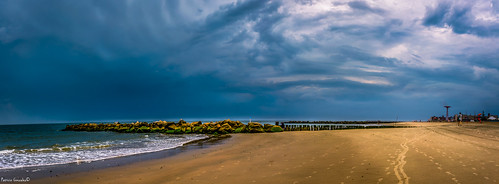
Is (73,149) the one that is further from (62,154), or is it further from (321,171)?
(321,171)

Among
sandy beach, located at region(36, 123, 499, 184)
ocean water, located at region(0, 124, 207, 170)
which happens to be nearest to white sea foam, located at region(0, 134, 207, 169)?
ocean water, located at region(0, 124, 207, 170)

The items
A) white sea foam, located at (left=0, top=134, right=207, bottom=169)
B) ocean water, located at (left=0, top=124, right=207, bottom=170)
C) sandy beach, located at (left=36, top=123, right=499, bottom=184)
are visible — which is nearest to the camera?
sandy beach, located at (left=36, top=123, right=499, bottom=184)

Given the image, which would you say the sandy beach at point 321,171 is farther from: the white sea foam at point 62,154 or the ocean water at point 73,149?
the ocean water at point 73,149

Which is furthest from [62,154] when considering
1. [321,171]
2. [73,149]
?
[321,171]

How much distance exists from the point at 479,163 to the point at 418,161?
2.04 meters

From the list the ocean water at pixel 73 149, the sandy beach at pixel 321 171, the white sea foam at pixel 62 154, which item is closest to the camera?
the sandy beach at pixel 321 171

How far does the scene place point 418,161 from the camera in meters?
10.8

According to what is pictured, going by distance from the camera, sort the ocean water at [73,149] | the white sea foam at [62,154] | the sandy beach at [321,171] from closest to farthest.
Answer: the sandy beach at [321,171]
the white sea foam at [62,154]
the ocean water at [73,149]

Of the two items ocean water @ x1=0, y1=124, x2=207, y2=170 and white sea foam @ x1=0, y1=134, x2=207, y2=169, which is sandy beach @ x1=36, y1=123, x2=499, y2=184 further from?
ocean water @ x1=0, y1=124, x2=207, y2=170

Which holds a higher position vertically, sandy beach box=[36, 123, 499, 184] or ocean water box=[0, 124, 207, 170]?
sandy beach box=[36, 123, 499, 184]

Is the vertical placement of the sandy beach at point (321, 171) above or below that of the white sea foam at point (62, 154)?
above

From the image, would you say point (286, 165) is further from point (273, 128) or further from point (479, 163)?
point (273, 128)

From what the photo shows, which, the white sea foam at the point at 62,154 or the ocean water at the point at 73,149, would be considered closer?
the white sea foam at the point at 62,154

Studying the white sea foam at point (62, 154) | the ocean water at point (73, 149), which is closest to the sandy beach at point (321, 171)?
the white sea foam at point (62, 154)
